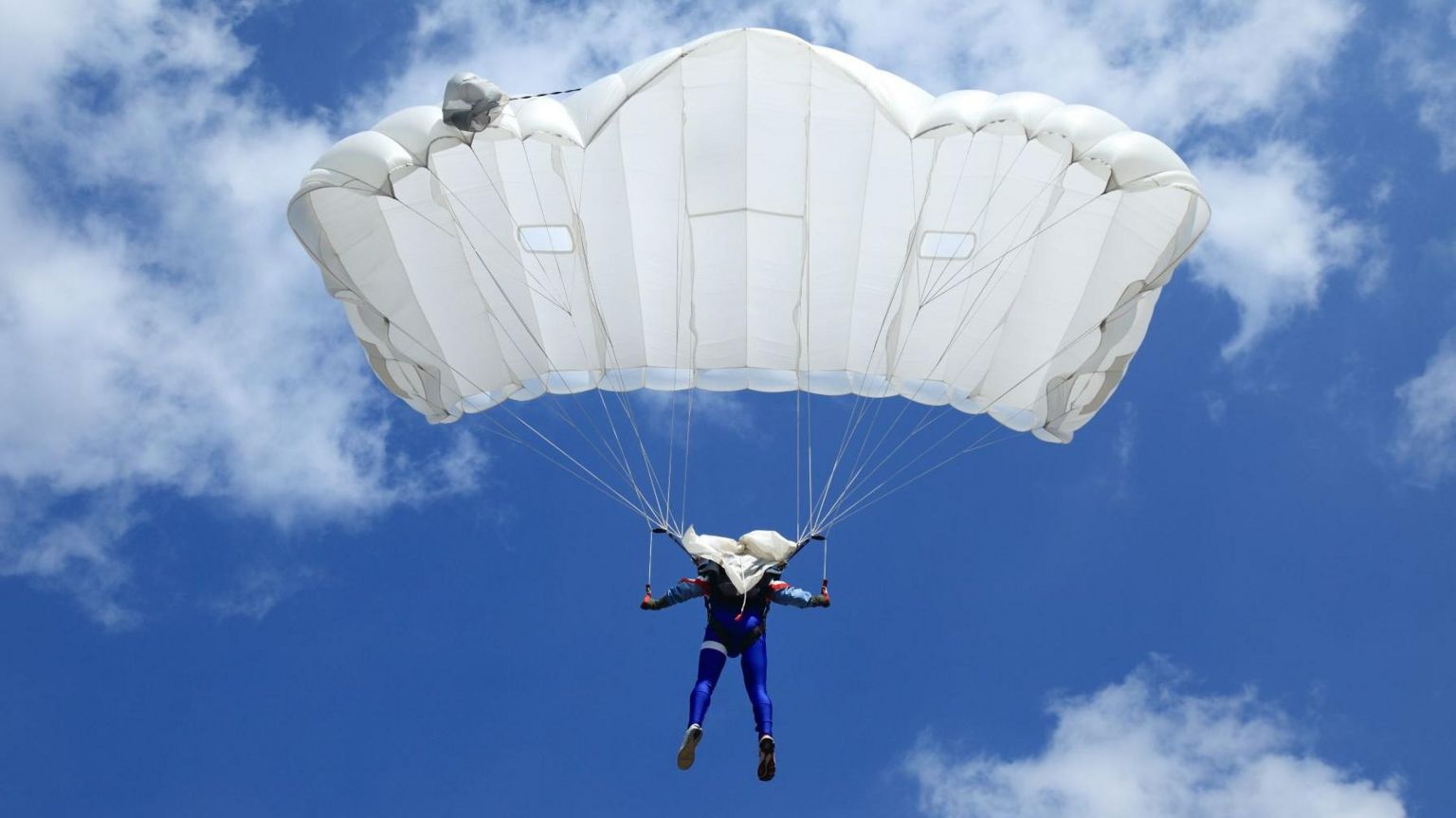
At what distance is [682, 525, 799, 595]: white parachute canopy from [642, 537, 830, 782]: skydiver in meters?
0.07

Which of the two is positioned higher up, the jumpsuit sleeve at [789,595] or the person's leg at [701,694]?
the jumpsuit sleeve at [789,595]

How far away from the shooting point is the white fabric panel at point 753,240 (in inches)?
616

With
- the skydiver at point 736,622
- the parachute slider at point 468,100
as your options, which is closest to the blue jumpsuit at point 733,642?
the skydiver at point 736,622

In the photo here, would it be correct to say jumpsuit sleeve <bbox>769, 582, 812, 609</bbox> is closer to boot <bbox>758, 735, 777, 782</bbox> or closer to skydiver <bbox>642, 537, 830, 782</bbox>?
skydiver <bbox>642, 537, 830, 782</bbox>

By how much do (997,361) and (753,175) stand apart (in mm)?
2972

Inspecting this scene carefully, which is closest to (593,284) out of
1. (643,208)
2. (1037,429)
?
(643,208)

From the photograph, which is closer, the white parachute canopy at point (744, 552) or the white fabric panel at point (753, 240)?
the white parachute canopy at point (744, 552)

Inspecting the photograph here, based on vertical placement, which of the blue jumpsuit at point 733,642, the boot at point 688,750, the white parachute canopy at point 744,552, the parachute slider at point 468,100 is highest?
the parachute slider at point 468,100

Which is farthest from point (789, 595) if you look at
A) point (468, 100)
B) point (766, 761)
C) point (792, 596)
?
point (468, 100)

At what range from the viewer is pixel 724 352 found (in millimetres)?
17312

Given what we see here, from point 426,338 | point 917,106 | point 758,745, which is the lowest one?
point 758,745

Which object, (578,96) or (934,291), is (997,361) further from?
(578,96)

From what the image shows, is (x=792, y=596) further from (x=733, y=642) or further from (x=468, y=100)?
(x=468, y=100)

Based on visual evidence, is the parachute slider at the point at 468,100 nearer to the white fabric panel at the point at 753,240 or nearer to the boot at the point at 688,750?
the white fabric panel at the point at 753,240
